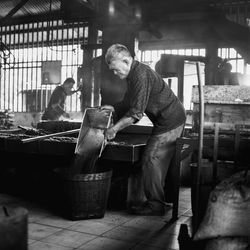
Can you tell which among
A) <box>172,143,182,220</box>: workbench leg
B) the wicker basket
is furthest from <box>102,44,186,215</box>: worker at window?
the wicker basket

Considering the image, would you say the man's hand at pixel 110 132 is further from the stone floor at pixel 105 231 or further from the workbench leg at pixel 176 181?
the stone floor at pixel 105 231

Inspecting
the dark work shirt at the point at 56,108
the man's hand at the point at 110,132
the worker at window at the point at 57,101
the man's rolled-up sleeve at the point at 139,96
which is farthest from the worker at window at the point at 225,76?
the man's hand at the point at 110,132

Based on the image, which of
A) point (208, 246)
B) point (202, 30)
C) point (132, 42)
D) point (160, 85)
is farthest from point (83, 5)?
point (208, 246)

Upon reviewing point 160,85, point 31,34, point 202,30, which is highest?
point 31,34

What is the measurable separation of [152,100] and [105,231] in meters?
1.65

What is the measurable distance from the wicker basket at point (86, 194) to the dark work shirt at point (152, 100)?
0.84 meters

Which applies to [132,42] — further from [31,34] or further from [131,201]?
[31,34]

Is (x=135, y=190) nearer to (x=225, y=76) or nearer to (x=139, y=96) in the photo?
(x=139, y=96)

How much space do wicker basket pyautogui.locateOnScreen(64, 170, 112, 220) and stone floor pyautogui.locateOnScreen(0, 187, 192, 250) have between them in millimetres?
101

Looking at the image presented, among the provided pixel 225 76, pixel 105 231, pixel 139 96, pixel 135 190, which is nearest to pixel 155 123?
pixel 139 96

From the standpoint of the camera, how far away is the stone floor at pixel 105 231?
11.3 ft

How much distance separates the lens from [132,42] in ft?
29.2

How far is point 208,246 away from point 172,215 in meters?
1.96

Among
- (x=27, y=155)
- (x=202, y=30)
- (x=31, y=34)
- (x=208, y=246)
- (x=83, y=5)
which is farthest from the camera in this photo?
(x=31, y=34)
